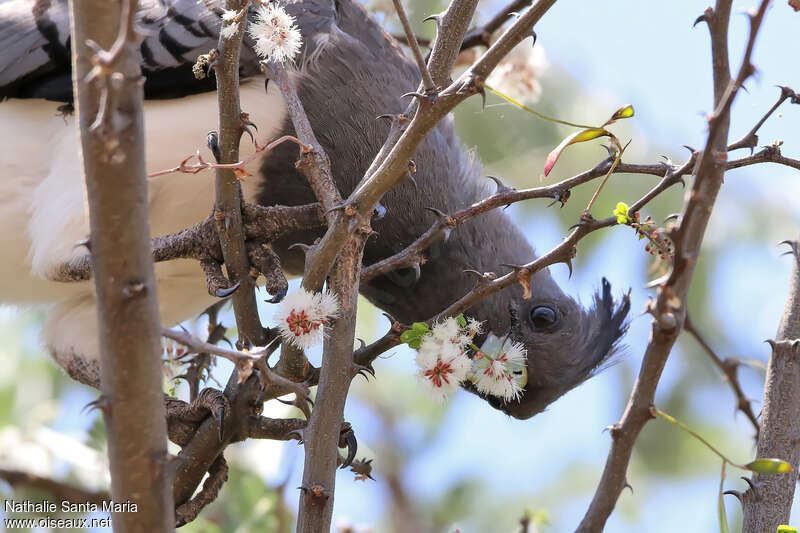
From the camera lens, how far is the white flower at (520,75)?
4785mm

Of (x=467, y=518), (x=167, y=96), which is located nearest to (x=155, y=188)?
(x=167, y=96)

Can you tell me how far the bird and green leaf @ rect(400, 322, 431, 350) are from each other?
1.22 meters

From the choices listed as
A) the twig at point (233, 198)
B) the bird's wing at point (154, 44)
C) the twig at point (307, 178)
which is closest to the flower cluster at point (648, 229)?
the twig at point (307, 178)

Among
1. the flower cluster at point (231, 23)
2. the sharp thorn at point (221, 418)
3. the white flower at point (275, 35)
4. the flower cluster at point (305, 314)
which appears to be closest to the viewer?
the flower cluster at point (305, 314)

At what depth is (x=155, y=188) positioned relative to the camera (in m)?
4.13

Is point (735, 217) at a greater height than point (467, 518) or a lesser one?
greater

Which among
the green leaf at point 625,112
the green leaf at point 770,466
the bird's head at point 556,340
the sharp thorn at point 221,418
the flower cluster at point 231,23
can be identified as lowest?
the green leaf at point 770,466

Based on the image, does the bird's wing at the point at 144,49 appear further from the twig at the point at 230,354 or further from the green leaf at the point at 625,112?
the twig at the point at 230,354

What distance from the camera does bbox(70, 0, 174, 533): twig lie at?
182 centimetres

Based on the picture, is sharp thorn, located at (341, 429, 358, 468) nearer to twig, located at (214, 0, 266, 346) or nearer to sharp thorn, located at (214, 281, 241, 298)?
twig, located at (214, 0, 266, 346)

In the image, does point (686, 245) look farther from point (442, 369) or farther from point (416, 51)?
point (442, 369)

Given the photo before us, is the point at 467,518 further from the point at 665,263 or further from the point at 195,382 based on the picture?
the point at 665,263

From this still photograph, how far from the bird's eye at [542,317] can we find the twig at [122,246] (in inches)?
98.8

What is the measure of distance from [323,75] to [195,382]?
Result: 1482 mm
